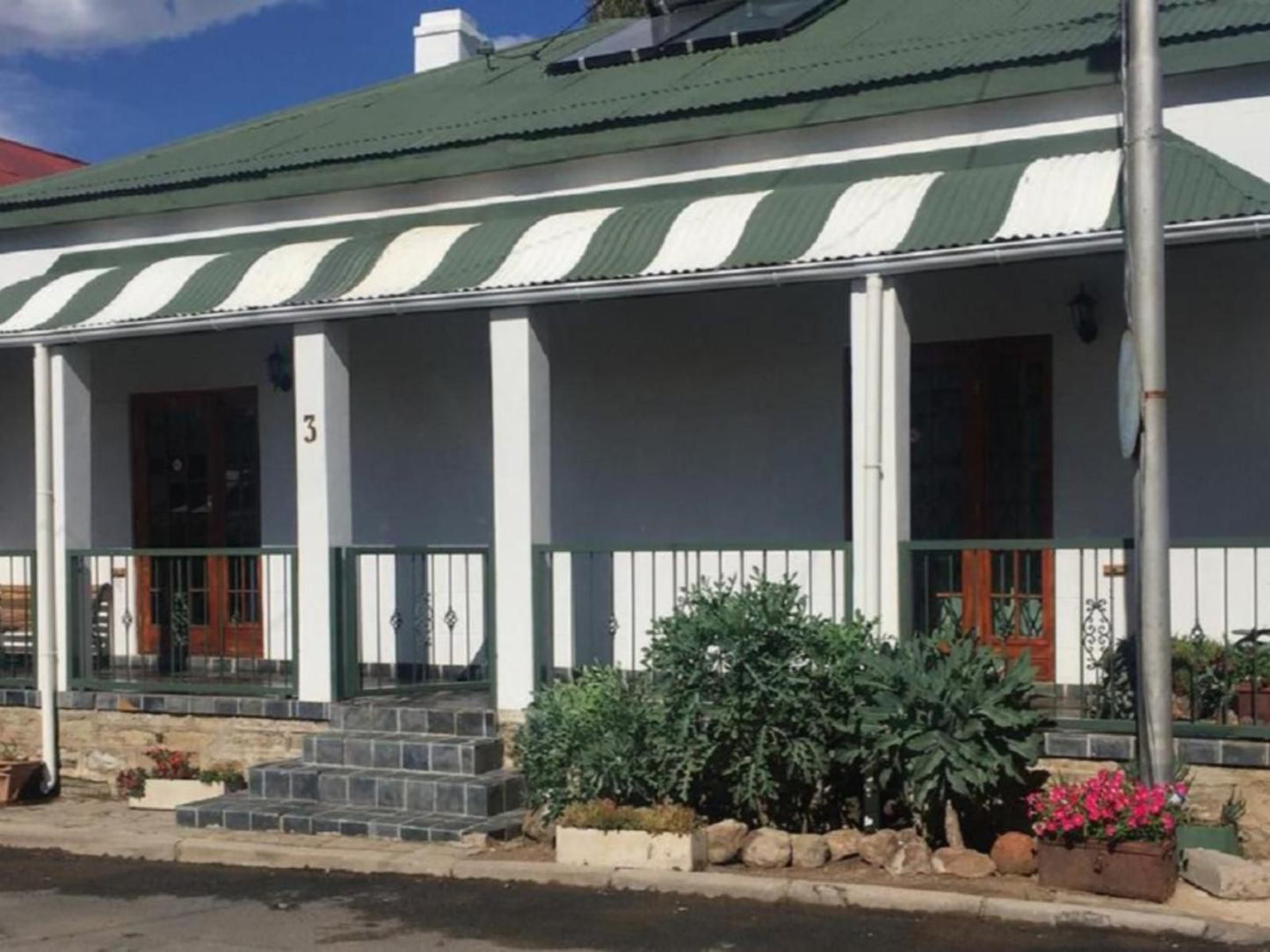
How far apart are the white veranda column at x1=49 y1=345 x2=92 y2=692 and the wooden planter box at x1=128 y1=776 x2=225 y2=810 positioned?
1.28 metres

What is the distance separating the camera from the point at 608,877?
7801mm

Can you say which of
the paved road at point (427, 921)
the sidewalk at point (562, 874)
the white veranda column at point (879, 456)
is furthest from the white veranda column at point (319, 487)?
the white veranda column at point (879, 456)

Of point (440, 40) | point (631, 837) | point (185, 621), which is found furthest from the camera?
point (440, 40)

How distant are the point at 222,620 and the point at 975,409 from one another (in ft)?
17.2

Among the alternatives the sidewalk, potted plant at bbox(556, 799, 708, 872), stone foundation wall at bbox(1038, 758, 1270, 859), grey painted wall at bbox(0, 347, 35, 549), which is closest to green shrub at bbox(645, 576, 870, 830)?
potted plant at bbox(556, 799, 708, 872)

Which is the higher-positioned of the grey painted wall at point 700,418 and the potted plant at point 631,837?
the grey painted wall at point 700,418

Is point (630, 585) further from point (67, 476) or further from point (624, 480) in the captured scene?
point (67, 476)

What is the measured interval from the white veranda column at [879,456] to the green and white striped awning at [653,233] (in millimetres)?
325

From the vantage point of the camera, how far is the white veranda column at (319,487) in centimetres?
1020

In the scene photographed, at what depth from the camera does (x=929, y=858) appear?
764 centimetres

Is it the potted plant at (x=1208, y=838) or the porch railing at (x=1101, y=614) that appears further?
the porch railing at (x=1101, y=614)

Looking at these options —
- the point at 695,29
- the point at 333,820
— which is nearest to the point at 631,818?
the point at 333,820

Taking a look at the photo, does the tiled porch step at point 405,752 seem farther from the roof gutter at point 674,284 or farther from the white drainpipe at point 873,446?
the roof gutter at point 674,284

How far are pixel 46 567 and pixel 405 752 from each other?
3323mm
